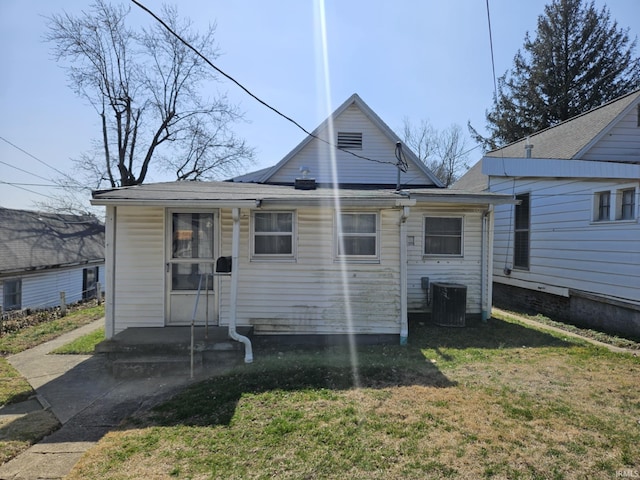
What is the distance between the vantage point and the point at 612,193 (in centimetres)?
785

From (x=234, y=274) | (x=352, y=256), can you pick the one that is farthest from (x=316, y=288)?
(x=234, y=274)

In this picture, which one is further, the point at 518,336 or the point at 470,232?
the point at 470,232

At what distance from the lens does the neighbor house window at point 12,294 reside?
53.2 feet

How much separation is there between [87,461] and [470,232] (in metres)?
8.18

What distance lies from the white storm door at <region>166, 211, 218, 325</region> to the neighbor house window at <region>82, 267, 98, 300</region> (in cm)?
1886

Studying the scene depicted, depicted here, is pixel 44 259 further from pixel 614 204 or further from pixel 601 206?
pixel 614 204

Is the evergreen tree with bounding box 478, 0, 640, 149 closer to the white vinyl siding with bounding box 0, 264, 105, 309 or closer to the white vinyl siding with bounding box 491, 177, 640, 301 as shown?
the white vinyl siding with bounding box 491, 177, 640, 301

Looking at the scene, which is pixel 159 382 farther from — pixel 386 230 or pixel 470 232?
pixel 470 232

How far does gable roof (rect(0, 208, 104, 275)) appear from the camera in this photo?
17.1 m

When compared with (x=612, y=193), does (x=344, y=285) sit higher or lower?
lower

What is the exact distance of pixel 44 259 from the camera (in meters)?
18.3

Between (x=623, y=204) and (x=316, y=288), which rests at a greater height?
(x=623, y=204)

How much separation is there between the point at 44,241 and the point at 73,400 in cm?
1964

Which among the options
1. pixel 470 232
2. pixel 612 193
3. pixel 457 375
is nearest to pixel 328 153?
pixel 470 232
